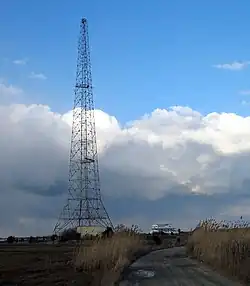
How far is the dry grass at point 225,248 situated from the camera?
25812 millimetres

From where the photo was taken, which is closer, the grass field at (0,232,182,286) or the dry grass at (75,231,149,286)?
the dry grass at (75,231,149,286)

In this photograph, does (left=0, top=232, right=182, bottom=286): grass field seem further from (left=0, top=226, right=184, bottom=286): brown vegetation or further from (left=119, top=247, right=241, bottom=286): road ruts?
(left=119, top=247, right=241, bottom=286): road ruts

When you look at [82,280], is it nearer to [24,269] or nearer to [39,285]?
[39,285]

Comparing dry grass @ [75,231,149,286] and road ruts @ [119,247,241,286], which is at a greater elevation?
dry grass @ [75,231,149,286]

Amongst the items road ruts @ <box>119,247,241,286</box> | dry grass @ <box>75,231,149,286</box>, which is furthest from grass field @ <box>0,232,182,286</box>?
road ruts @ <box>119,247,241,286</box>

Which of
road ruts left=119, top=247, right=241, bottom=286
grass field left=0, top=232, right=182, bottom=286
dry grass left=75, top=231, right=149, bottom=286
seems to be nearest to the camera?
road ruts left=119, top=247, right=241, bottom=286

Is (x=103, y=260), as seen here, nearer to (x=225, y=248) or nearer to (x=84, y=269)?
(x=84, y=269)

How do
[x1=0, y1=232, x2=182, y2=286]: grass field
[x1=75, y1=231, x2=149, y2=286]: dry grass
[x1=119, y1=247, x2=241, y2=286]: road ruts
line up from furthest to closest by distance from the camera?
1. [x1=0, y1=232, x2=182, y2=286]: grass field
2. [x1=75, y1=231, x2=149, y2=286]: dry grass
3. [x1=119, y1=247, x2=241, y2=286]: road ruts

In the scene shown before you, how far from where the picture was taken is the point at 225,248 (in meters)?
30.0

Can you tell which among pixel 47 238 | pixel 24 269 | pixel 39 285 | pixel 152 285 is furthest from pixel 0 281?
pixel 47 238

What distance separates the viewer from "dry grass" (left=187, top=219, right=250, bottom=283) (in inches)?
1016

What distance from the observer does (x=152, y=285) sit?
22.8 metres

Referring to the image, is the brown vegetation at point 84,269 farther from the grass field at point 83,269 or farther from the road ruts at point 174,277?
the road ruts at point 174,277

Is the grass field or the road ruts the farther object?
the grass field
